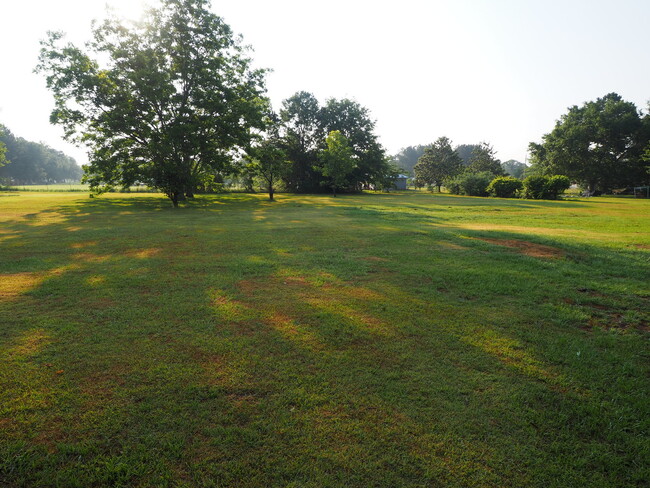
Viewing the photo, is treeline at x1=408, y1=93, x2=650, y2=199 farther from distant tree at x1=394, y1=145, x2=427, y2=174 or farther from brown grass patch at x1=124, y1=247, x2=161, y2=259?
distant tree at x1=394, y1=145, x2=427, y2=174

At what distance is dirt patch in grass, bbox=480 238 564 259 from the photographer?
26.5ft

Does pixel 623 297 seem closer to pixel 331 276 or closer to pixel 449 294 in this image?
pixel 449 294

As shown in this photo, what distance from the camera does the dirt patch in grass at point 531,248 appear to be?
8086mm

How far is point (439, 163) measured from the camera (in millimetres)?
67438

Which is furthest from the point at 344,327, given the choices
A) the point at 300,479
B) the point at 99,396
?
the point at 99,396

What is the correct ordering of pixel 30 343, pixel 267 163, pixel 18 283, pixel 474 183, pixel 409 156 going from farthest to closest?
pixel 409 156 < pixel 474 183 < pixel 267 163 < pixel 18 283 < pixel 30 343

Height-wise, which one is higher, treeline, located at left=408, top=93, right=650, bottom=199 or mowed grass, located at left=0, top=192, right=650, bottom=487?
treeline, located at left=408, top=93, right=650, bottom=199

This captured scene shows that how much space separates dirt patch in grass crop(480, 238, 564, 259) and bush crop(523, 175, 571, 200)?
34158 millimetres

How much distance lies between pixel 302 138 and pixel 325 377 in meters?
55.3

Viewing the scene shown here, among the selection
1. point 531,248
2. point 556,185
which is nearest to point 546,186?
point 556,185

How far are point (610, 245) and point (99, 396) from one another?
11.4 meters

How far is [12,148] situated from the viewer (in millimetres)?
97312

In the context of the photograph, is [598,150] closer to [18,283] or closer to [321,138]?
[321,138]

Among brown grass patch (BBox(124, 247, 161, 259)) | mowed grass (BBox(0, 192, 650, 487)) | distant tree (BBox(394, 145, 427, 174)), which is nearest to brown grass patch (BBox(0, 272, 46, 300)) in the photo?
mowed grass (BBox(0, 192, 650, 487))
